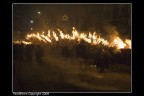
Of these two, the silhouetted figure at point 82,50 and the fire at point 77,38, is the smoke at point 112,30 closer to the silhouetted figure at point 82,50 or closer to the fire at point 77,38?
the fire at point 77,38

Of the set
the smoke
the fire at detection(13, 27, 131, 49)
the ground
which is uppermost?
the smoke

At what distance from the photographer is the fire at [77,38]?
4.25 metres

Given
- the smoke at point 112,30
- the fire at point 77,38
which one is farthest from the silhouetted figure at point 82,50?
the smoke at point 112,30

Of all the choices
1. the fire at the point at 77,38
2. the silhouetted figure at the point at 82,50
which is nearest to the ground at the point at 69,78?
the silhouetted figure at the point at 82,50

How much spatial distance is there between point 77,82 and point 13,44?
2.75 ft

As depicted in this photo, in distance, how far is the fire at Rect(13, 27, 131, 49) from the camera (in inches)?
167

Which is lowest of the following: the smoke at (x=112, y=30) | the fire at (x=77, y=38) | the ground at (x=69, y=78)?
the ground at (x=69, y=78)

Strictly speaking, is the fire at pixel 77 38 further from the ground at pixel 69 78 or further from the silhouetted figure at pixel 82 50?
the ground at pixel 69 78

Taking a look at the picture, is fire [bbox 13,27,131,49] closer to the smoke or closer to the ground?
the smoke

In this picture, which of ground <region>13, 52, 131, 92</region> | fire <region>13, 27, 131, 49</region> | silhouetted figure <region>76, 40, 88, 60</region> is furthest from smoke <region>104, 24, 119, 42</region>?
ground <region>13, 52, 131, 92</region>

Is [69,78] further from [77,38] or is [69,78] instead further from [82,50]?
[77,38]

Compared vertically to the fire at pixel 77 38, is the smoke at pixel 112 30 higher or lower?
higher

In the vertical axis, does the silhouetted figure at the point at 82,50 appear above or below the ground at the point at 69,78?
above

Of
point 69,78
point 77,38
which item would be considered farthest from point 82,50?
point 69,78
